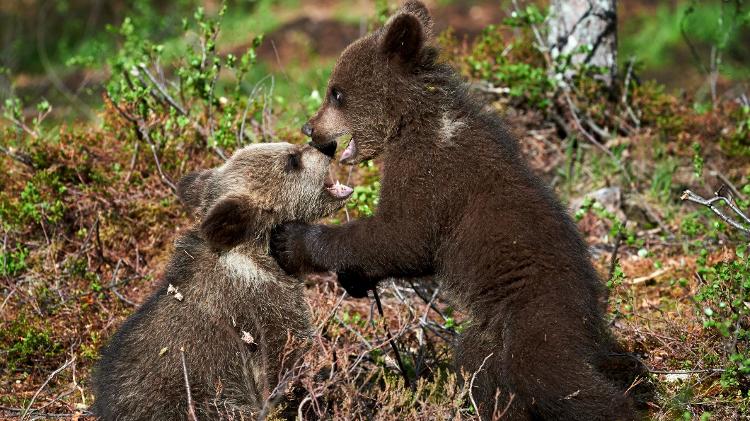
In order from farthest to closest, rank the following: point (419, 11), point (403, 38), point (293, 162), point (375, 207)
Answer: point (419, 11) → point (293, 162) → point (375, 207) → point (403, 38)

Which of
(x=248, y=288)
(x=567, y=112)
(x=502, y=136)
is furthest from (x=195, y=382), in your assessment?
(x=567, y=112)

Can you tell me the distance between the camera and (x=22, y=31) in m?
16.5

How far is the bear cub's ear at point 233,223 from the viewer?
5293mm

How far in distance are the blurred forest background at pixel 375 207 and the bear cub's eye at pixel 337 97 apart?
2.63ft

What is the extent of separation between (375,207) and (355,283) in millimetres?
645

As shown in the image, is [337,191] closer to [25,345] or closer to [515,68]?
[25,345]

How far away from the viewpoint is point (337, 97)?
6.21 meters

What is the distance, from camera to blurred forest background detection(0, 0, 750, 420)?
5.54 meters

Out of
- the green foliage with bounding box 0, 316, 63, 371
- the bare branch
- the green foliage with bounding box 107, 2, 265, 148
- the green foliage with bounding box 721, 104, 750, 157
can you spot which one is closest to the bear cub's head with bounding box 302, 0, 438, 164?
the green foliage with bounding box 107, 2, 265, 148

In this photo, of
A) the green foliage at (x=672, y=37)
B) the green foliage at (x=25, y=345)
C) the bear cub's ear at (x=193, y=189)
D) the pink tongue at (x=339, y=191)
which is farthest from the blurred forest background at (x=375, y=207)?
the green foliage at (x=672, y=37)

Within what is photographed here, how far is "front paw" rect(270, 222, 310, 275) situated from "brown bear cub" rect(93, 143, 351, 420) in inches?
2.3

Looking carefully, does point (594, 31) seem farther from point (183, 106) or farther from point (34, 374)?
point (34, 374)

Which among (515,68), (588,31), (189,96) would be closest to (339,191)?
(189,96)

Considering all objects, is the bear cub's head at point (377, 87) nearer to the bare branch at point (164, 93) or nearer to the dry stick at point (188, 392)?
the dry stick at point (188, 392)
